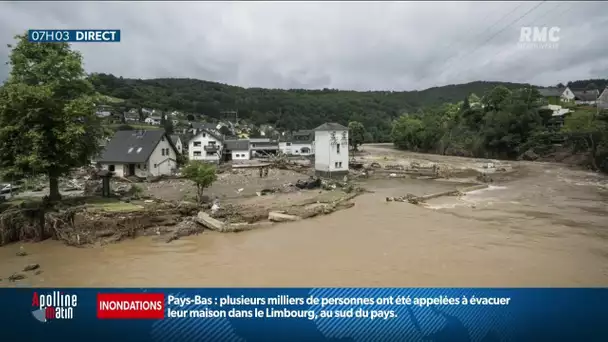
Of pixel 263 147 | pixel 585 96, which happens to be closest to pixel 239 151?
pixel 263 147

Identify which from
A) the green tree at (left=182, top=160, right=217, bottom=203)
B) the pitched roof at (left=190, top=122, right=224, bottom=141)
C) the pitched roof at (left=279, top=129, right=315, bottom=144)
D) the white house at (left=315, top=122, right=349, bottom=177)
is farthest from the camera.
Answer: the pitched roof at (left=279, top=129, right=315, bottom=144)

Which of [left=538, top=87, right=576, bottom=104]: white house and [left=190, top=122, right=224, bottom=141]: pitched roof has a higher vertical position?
[left=538, top=87, right=576, bottom=104]: white house

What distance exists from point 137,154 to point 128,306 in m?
19.4

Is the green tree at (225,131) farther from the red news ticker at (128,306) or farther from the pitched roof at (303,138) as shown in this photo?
the red news ticker at (128,306)

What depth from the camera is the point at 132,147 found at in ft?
74.4

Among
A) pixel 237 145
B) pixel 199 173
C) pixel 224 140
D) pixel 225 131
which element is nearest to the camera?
pixel 199 173

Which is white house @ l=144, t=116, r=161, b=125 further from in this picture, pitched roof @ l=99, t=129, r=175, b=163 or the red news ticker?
the red news ticker

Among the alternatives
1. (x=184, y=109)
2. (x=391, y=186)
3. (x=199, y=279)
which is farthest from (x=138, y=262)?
(x=184, y=109)

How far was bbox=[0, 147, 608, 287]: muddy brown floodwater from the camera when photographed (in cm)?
780

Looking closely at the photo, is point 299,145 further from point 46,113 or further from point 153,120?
point 46,113

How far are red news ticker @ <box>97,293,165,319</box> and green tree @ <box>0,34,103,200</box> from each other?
7504 millimetres

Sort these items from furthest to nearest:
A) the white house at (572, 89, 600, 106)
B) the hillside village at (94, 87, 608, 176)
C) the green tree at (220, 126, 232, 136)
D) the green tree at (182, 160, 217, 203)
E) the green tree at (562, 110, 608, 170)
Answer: the green tree at (220, 126, 232, 136)
the white house at (572, 89, 600, 106)
the green tree at (562, 110, 608, 170)
the hillside village at (94, 87, 608, 176)
the green tree at (182, 160, 217, 203)

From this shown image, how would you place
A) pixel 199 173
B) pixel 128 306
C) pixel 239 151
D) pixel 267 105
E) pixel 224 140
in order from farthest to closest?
1. pixel 267 105
2. pixel 224 140
3. pixel 239 151
4. pixel 199 173
5. pixel 128 306

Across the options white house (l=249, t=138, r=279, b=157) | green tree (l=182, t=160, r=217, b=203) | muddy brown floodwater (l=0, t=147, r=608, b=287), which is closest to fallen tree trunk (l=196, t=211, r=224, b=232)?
muddy brown floodwater (l=0, t=147, r=608, b=287)
